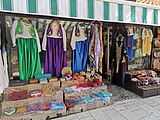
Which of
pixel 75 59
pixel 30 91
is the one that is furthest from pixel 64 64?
pixel 30 91

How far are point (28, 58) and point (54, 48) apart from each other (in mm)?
752

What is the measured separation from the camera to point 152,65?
564 centimetres

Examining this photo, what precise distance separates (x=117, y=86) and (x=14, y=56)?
3.75m

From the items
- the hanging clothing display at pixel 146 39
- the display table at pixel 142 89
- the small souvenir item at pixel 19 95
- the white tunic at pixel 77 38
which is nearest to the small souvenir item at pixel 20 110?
the small souvenir item at pixel 19 95

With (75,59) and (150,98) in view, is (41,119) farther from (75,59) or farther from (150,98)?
Answer: (150,98)

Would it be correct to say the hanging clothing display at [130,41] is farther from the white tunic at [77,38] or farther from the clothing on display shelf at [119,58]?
the white tunic at [77,38]

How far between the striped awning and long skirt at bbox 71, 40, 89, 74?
1.43m

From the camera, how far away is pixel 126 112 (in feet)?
11.1

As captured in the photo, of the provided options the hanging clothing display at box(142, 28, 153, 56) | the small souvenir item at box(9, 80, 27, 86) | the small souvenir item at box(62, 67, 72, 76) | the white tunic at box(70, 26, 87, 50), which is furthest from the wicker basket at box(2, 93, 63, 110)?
the hanging clothing display at box(142, 28, 153, 56)

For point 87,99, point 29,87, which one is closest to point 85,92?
point 87,99

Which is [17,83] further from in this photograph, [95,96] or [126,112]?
[126,112]

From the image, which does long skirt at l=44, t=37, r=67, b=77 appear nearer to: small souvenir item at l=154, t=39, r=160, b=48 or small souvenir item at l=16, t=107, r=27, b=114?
small souvenir item at l=16, t=107, r=27, b=114

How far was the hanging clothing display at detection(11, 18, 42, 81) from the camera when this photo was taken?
3.48 metres

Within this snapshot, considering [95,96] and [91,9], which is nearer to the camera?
[91,9]
